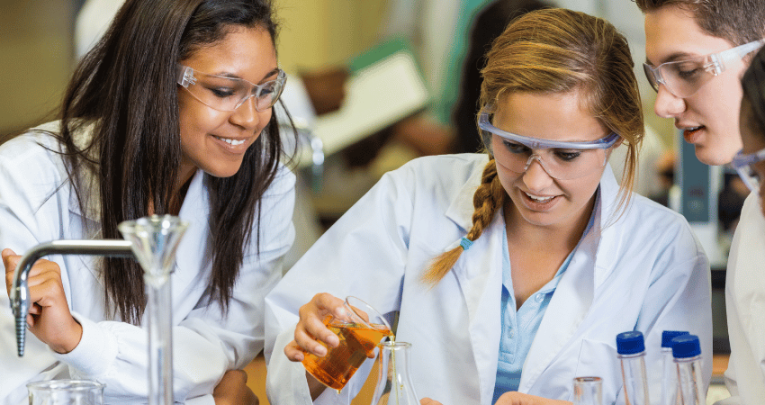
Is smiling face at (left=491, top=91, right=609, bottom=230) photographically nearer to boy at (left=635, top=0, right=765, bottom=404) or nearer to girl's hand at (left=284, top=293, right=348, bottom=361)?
boy at (left=635, top=0, right=765, bottom=404)

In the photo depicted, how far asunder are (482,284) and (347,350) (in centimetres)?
53

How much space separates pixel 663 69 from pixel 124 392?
4.24 ft

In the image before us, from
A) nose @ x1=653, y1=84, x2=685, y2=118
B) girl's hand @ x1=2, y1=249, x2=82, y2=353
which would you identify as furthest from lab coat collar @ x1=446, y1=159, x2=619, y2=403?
girl's hand @ x1=2, y1=249, x2=82, y2=353

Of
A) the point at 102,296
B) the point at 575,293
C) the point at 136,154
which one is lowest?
the point at 575,293

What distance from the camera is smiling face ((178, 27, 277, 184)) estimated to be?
1.64m

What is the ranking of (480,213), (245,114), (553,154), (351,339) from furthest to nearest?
(480,213), (245,114), (553,154), (351,339)

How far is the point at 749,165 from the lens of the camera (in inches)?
35.4

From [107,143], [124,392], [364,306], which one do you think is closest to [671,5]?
[364,306]

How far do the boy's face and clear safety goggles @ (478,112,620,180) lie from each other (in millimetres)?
148

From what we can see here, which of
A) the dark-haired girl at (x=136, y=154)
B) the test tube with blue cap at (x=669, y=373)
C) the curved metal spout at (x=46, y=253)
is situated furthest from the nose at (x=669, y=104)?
the curved metal spout at (x=46, y=253)

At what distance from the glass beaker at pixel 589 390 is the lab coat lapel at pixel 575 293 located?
0.58 metres

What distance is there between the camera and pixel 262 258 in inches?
76.2

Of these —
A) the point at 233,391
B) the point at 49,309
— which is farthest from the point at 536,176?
the point at 49,309

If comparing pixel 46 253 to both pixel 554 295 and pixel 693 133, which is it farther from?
pixel 693 133
